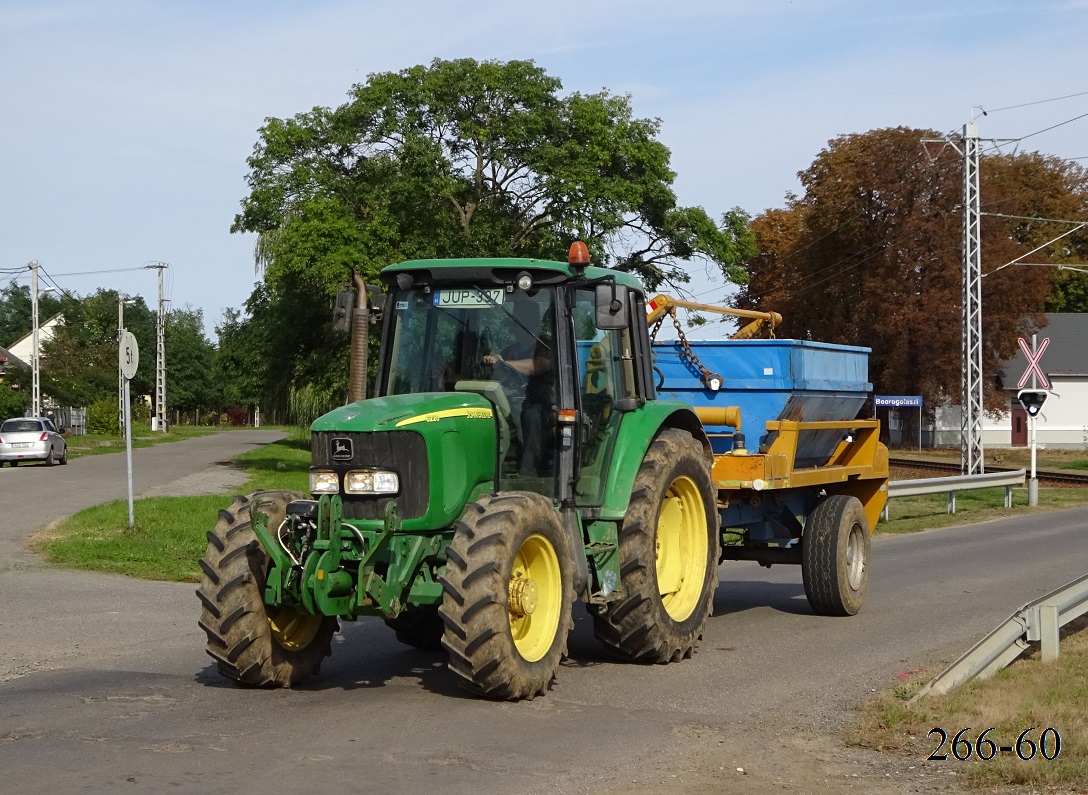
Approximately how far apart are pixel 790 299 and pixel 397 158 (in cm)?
3136

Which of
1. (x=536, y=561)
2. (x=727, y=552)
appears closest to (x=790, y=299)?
(x=727, y=552)

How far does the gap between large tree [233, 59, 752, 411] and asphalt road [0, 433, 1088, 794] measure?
19849 millimetres

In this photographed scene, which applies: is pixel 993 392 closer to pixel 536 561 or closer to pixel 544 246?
pixel 544 246

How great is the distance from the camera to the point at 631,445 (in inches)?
364

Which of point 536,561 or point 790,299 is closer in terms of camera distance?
point 536,561

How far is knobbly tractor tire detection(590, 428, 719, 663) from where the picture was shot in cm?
901

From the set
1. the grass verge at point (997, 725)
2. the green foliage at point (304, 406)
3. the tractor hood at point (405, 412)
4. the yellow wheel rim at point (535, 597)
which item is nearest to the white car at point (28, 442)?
the green foliage at point (304, 406)

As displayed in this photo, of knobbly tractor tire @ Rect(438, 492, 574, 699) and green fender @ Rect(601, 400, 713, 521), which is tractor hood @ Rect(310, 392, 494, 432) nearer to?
knobbly tractor tire @ Rect(438, 492, 574, 699)

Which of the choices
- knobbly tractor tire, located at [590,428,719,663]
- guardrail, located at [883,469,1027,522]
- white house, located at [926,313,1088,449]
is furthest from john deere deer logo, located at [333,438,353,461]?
white house, located at [926,313,1088,449]

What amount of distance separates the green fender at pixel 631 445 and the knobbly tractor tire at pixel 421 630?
154 cm

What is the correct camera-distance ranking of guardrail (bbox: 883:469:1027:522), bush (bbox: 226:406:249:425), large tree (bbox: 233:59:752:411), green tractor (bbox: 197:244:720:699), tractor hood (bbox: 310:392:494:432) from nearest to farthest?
green tractor (bbox: 197:244:720:699) < tractor hood (bbox: 310:392:494:432) < guardrail (bbox: 883:469:1027:522) < large tree (bbox: 233:59:752:411) < bush (bbox: 226:406:249:425)

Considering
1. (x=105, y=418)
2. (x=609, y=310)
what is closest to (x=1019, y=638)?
(x=609, y=310)

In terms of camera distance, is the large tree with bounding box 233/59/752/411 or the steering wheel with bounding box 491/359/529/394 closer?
the steering wheel with bounding box 491/359/529/394

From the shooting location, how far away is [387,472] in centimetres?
800
